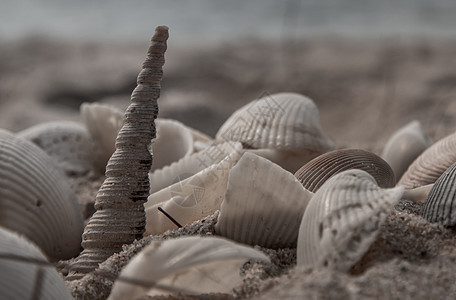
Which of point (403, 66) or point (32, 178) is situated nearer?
point (32, 178)

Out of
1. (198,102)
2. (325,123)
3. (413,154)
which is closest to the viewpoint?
(413,154)

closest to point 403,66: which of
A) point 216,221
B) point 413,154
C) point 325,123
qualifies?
point 325,123

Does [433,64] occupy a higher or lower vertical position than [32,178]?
higher

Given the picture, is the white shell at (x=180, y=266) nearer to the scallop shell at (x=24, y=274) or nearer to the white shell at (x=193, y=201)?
the scallop shell at (x=24, y=274)

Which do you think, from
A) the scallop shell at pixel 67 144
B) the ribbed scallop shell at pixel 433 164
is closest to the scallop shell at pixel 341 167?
the ribbed scallop shell at pixel 433 164

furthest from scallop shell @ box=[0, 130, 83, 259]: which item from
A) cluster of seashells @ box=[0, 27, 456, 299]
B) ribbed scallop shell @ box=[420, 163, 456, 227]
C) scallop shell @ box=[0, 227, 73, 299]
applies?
ribbed scallop shell @ box=[420, 163, 456, 227]

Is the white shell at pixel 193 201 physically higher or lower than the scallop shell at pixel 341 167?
lower

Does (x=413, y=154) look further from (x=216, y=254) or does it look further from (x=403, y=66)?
(x=403, y=66)
